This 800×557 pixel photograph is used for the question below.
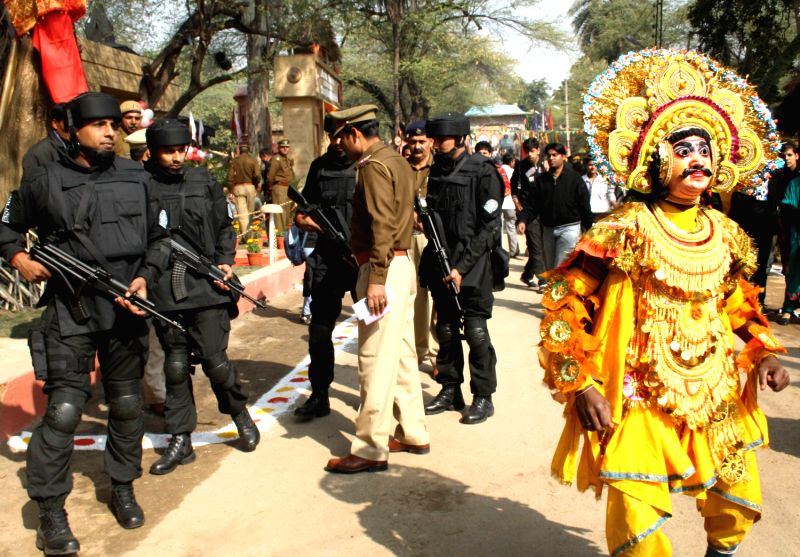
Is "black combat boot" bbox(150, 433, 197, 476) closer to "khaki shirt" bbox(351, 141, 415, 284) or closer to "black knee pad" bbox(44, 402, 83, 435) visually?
"black knee pad" bbox(44, 402, 83, 435)

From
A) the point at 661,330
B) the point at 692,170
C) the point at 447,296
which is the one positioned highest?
the point at 692,170

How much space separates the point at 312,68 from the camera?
56.5ft

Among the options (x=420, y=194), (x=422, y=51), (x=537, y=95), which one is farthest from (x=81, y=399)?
(x=537, y=95)

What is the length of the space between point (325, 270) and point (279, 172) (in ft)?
34.8

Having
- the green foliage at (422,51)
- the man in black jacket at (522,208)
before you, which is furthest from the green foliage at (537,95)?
the man in black jacket at (522,208)

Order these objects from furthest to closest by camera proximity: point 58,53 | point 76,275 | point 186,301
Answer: point 58,53
point 186,301
point 76,275

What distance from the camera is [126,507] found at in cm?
405

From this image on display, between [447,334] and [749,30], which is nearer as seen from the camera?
[447,334]

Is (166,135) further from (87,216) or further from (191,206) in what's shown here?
(87,216)

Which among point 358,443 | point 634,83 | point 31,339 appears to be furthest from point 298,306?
point 634,83

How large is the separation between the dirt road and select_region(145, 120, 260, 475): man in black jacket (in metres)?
0.32

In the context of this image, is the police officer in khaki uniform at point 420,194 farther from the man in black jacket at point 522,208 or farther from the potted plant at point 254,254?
the potted plant at point 254,254

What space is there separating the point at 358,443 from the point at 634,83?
8.49 feet

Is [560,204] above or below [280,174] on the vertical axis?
below
